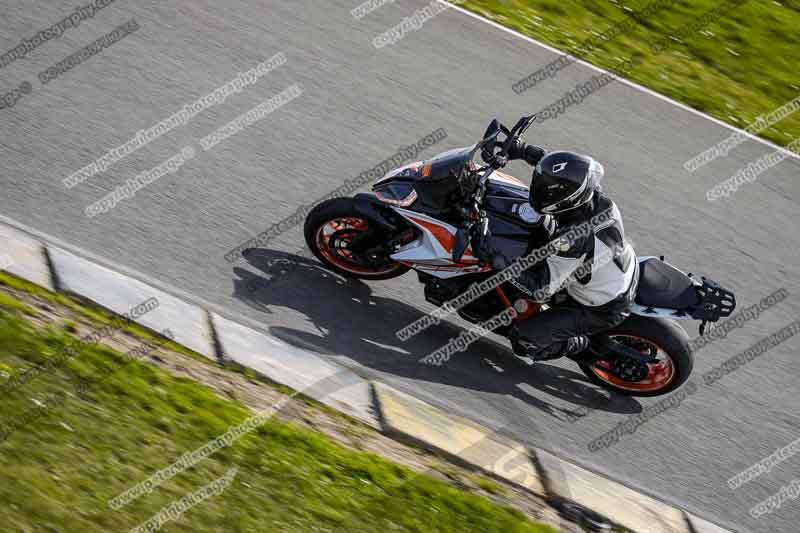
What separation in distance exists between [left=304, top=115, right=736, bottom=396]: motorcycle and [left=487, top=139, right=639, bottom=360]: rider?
17 cm

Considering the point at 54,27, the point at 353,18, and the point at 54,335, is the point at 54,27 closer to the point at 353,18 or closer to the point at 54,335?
the point at 353,18

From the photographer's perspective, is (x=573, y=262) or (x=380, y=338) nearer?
(x=573, y=262)

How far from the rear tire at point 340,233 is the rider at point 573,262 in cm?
120

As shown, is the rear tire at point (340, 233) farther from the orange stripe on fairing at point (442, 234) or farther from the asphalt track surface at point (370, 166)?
the orange stripe on fairing at point (442, 234)

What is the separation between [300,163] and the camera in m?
8.67

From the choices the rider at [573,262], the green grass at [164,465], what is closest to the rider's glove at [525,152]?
the rider at [573,262]

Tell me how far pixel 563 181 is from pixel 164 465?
10.6 feet

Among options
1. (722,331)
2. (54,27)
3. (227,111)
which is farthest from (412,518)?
(54,27)

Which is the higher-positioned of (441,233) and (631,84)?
(441,233)

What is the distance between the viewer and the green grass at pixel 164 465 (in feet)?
16.9

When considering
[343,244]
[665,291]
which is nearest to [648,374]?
[665,291]

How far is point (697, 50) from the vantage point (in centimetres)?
1234

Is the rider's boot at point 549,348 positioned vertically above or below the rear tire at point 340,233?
below

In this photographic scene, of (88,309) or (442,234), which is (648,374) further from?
(88,309)
